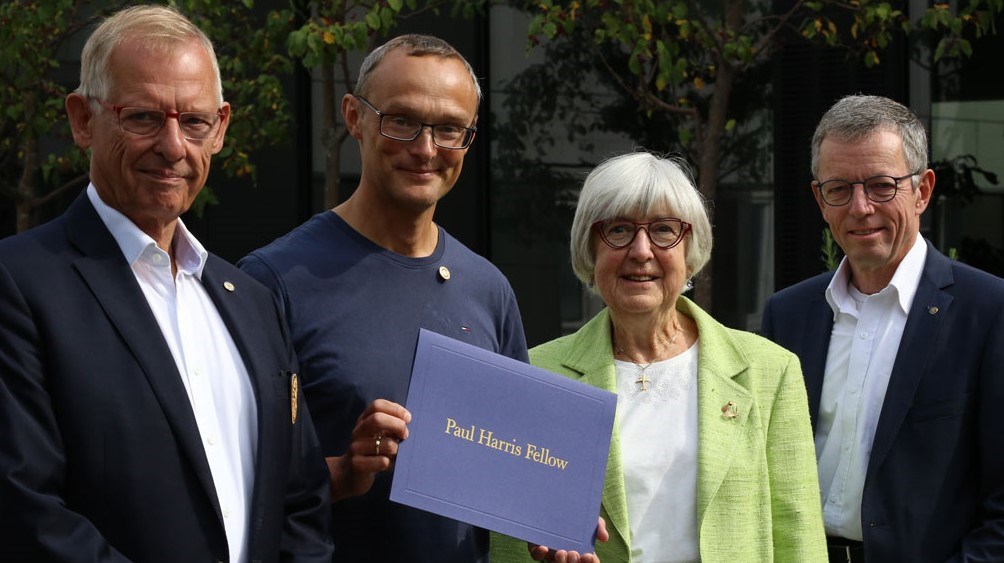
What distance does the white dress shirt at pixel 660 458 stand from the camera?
→ 3785 millimetres

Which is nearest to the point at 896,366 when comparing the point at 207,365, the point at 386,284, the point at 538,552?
the point at 538,552

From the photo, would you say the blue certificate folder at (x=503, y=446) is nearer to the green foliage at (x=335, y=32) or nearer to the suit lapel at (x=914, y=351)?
the suit lapel at (x=914, y=351)

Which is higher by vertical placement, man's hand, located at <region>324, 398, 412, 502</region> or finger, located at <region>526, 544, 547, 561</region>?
man's hand, located at <region>324, 398, 412, 502</region>

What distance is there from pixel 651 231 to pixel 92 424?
1.81m

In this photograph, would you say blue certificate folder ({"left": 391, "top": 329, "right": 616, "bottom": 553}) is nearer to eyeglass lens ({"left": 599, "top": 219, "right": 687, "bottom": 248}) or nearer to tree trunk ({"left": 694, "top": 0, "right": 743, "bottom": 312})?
eyeglass lens ({"left": 599, "top": 219, "right": 687, "bottom": 248})

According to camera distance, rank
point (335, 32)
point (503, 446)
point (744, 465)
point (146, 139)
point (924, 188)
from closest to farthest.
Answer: point (146, 139)
point (503, 446)
point (744, 465)
point (924, 188)
point (335, 32)

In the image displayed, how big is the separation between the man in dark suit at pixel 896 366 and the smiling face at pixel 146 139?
2215mm

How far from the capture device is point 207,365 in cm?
307

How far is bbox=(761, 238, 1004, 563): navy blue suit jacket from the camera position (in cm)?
400

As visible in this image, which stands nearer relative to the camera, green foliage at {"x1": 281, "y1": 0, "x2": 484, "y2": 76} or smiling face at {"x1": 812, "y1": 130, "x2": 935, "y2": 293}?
smiling face at {"x1": 812, "y1": 130, "x2": 935, "y2": 293}

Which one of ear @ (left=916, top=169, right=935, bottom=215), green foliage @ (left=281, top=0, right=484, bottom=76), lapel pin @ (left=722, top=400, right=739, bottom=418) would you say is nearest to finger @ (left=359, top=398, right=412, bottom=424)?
lapel pin @ (left=722, top=400, right=739, bottom=418)

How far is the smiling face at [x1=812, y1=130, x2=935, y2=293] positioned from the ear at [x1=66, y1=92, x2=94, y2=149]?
7.67 ft

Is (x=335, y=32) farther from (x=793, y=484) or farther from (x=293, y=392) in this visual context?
(x=293, y=392)

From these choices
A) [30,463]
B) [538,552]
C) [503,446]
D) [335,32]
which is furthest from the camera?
[335,32]
